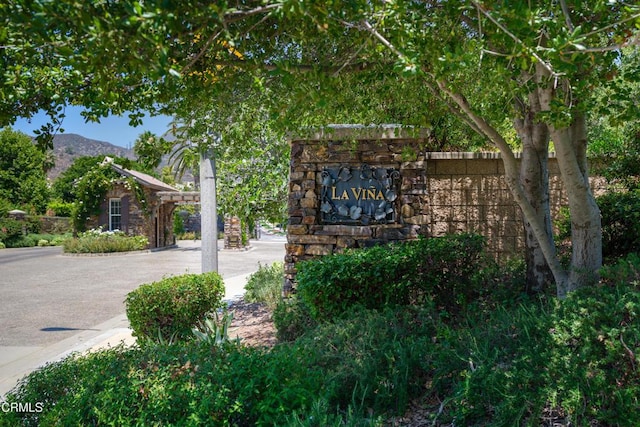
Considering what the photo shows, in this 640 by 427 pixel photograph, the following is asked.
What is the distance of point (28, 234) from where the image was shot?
34.0m

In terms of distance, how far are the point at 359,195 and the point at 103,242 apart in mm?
21943

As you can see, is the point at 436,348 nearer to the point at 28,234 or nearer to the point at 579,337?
the point at 579,337

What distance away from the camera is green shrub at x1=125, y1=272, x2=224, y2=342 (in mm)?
5809

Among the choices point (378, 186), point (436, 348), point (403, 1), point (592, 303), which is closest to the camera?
point (403, 1)

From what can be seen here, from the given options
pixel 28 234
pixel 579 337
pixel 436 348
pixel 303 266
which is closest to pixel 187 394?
pixel 436 348

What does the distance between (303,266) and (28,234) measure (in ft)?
113

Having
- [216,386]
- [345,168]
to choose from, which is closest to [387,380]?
[216,386]

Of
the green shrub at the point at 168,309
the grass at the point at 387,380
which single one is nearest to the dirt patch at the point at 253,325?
the green shrub at the point at 168,309

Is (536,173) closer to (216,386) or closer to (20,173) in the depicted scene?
(216,386)

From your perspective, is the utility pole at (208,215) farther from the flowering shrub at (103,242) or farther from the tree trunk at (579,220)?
the flowering shrub at (103,242)

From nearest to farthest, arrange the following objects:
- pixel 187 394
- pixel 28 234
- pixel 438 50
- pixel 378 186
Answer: pixel 187 394 → pixel 438 50 → pixel 378 186 → pixel 28 234

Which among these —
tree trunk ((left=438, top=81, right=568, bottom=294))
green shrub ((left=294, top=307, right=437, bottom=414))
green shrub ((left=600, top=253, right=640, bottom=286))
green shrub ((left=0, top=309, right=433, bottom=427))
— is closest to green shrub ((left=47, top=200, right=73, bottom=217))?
green shrub ((left=294, top=307, right=437, bottom=414))

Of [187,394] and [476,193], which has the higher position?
[476,193]

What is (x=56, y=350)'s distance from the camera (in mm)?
6730
